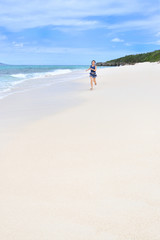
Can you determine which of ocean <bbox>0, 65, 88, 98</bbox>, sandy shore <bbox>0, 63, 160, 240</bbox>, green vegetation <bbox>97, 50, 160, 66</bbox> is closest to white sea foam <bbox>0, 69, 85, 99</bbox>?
ocean <bbox>0, 65, 88, 98</bbox>

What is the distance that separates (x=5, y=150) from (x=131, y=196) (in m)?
2.35

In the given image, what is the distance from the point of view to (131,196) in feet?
8.56

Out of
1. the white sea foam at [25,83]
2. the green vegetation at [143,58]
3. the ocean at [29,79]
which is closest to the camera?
the white sea foam at [25,83]

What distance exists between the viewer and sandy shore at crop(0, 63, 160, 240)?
7.26 feet

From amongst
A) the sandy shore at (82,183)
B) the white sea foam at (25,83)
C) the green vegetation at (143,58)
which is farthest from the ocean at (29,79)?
the green vegetation at (143,58)

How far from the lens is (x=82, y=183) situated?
291 cm

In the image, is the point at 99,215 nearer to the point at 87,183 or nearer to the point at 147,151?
the point at 87,183

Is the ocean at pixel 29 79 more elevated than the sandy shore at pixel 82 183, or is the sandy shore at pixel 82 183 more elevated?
the ocean at pixel 29 79

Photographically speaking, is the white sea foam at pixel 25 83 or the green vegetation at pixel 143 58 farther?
the green vegetation at pixel 143 58

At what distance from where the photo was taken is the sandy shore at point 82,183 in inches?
87.1

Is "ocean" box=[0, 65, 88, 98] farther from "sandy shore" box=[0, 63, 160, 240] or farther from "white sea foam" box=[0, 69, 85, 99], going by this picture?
"sandy shore" box=[0, 63, 160, 240]

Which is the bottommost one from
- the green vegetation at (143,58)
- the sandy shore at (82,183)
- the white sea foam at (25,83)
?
the sandy shore at (82,183)

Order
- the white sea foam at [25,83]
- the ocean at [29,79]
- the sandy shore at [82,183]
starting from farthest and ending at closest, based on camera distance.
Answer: the ocean at [29,79], the white sea foam at [25,83], the sandy shore at [82,183]

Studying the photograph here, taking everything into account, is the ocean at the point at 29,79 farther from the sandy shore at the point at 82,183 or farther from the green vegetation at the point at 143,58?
the green vegetation at the point at 143,58
